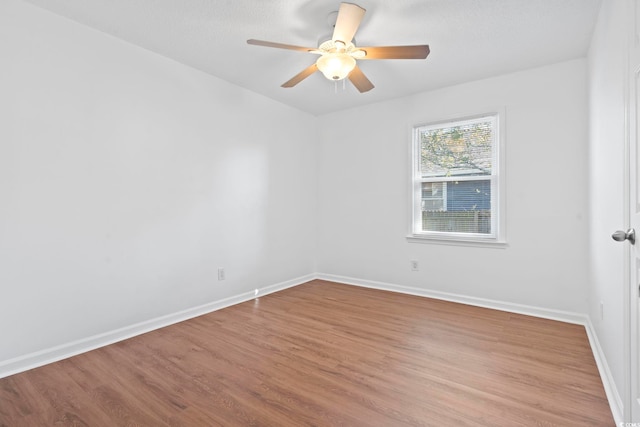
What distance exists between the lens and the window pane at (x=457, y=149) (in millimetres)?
3438

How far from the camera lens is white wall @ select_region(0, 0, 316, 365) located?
82.3 inches

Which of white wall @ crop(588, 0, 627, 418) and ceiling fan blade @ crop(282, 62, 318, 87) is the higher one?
ceiling fan blade @ crop(282, 62, 318, 87)

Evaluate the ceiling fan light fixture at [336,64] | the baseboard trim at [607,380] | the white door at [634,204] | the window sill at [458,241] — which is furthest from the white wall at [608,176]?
the ceiling fan light fixture at [336,64]

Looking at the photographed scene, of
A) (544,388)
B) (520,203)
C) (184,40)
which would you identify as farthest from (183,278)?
(520,203)

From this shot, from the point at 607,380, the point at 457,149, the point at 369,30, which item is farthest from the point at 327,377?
the point at 457,149

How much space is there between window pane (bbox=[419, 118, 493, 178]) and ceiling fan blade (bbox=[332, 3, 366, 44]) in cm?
201

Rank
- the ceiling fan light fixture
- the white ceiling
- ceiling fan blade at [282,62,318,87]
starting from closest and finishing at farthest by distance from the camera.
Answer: the white ceiling < the ceiling fan light fixture < ceiling fan blade at [282,62,318,87]

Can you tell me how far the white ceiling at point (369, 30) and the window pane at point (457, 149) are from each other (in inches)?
22.5

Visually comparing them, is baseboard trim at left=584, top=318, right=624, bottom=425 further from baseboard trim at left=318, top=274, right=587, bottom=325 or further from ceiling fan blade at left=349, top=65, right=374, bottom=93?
ceiling fan blade at left=349, top=65, right=374, bottom=93

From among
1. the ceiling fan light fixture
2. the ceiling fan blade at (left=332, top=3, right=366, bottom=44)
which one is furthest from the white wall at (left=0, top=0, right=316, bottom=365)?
the ceiling fan blade at (left=332, top=3, right=366, bottom=44)

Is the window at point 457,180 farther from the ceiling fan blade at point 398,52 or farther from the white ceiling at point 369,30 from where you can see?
the ceiling fan blade at point 398,52

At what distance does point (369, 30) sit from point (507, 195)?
2140mm

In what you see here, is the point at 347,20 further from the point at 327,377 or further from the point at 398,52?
the point at 327,377

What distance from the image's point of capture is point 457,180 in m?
3.60
